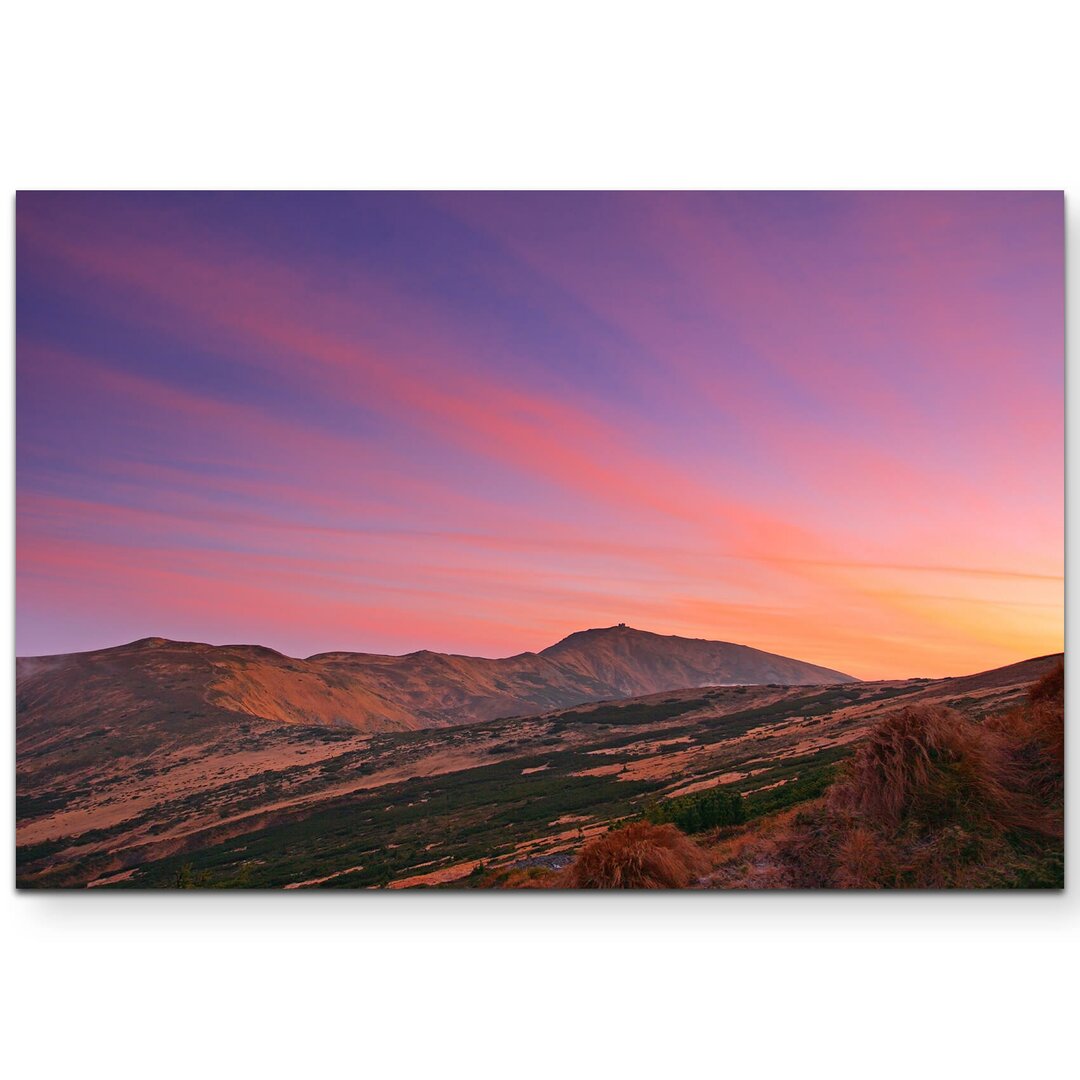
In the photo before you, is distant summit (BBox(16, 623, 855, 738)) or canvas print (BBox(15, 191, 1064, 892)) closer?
canvas print (BBox(15, 191, 1064, 892))

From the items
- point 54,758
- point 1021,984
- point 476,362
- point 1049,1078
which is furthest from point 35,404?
point 1049,1078

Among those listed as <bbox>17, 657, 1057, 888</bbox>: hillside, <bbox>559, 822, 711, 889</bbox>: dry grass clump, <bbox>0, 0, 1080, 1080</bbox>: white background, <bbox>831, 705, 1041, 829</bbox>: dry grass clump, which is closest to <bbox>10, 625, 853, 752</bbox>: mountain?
<bbox>17, 657, 1057, 888</bbox>: hillside

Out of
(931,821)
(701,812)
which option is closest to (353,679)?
(701,812)

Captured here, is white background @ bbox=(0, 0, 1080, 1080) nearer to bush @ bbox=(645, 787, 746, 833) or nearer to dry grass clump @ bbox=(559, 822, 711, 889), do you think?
dry grass clump @ bbox=(559, 822, 711, 889)
